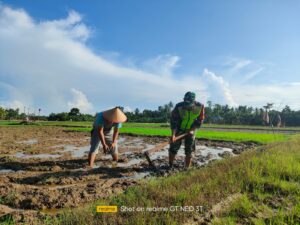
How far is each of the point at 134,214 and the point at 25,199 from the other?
5.94 feet

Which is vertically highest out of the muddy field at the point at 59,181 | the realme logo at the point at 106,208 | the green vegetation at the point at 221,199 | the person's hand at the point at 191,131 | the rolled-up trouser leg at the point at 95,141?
the person's hand at the point at 191,131

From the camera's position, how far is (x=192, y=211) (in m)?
3.03

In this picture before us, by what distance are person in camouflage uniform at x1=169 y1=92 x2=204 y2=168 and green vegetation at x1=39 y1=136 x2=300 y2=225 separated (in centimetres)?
157

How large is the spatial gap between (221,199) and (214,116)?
214ft

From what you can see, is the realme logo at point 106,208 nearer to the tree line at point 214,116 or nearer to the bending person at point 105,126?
the bending person at point 105,126


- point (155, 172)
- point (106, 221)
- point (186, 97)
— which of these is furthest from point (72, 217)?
point (186, 97)

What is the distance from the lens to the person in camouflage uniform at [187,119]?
5.94 m

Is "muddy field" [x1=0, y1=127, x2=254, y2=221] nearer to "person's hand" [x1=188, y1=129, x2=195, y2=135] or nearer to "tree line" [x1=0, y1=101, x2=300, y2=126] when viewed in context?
"person's hand" [x1=188, y1=129, x2=195, y2=135]

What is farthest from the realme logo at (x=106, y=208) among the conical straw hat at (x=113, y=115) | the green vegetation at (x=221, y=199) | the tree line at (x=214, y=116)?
the tree line at (x=214, y=116)

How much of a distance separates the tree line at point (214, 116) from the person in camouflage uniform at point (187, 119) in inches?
1957

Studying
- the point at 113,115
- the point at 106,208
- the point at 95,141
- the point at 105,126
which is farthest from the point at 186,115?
the point at 106,208

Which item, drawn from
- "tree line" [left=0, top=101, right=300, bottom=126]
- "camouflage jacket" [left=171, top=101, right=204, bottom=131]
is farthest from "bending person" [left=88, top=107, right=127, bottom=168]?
"tree line" [left=0, top=101, right=300, bottom=126]

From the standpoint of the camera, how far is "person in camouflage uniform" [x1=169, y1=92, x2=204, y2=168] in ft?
19.5

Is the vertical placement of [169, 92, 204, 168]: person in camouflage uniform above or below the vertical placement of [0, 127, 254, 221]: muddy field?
above
